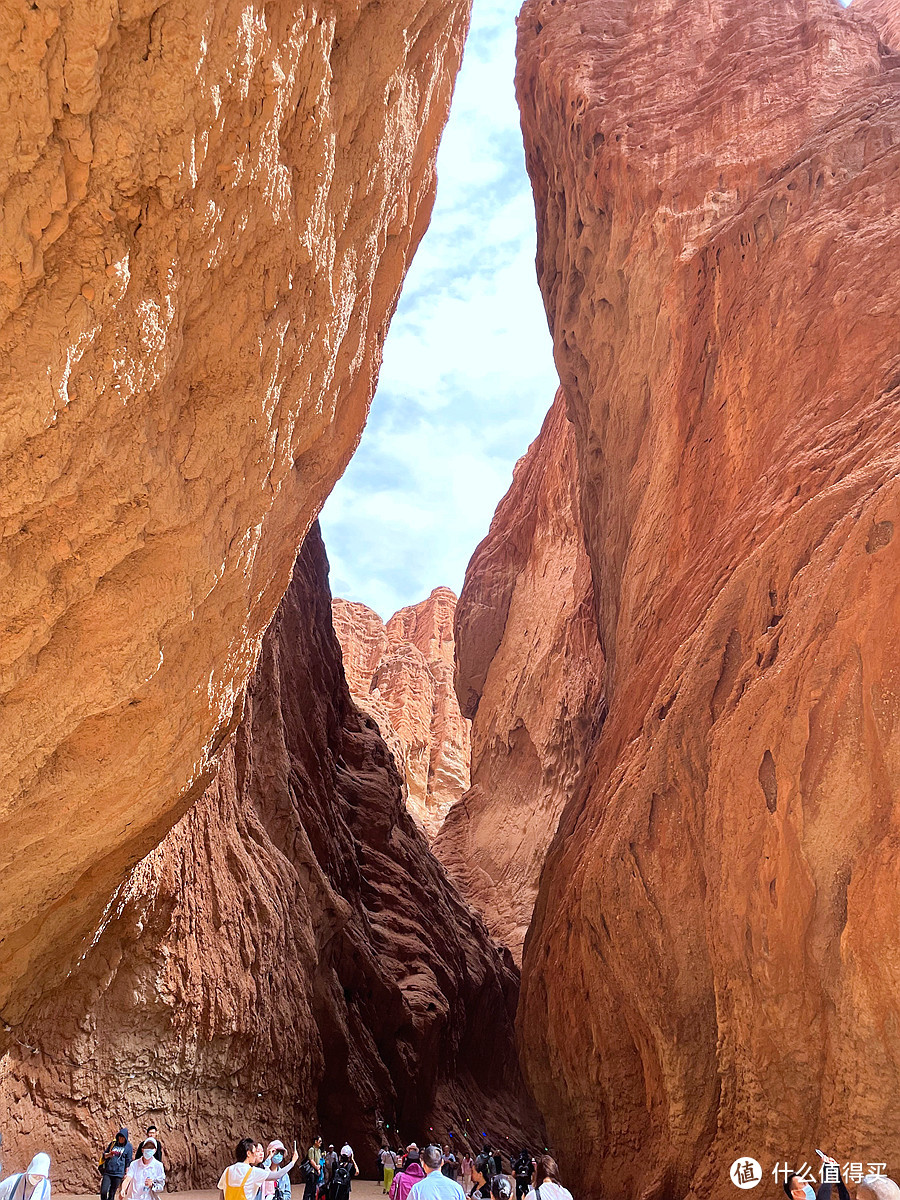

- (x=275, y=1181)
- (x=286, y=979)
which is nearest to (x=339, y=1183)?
(x=275, y=1181)

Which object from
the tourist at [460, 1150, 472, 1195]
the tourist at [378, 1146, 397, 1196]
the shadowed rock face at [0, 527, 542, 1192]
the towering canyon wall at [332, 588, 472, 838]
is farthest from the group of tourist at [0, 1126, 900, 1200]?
the towering canyon wall at [332, 588, 472, 838]

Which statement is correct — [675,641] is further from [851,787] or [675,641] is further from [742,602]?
[851,787]

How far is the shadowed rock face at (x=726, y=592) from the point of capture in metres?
7.91

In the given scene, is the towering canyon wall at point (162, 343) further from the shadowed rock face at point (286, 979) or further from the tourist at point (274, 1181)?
the shadowed rock face at point (286, 979)

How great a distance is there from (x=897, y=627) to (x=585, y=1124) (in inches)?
295

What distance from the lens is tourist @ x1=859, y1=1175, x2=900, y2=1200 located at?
2639 millimetres

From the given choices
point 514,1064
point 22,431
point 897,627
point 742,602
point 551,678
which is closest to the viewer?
point 22,431

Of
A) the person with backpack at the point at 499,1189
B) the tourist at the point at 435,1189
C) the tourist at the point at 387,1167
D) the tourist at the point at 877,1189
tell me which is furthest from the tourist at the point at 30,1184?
the tourist at the point at 387,1167

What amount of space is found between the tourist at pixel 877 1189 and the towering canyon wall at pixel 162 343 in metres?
3.93

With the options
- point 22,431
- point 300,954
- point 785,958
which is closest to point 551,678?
point 300,954

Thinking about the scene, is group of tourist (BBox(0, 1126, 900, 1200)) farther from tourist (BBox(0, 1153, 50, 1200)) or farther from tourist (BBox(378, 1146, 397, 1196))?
tourist (BBox(378, 1146, 397, 1196))

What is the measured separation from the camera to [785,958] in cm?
811

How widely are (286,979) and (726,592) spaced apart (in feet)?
24.3

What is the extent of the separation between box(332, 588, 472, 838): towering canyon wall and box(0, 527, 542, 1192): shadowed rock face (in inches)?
593
